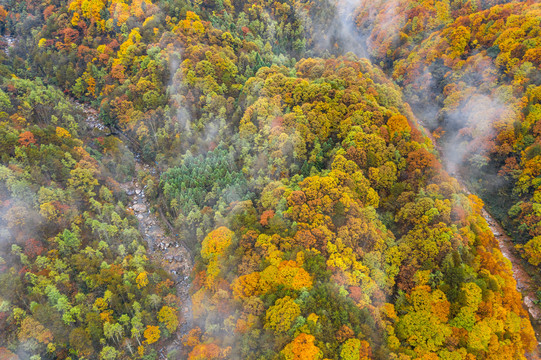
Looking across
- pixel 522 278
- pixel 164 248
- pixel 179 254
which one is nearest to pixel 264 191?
pixel 179 254

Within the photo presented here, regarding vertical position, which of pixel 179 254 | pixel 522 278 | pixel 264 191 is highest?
pixel 522 278

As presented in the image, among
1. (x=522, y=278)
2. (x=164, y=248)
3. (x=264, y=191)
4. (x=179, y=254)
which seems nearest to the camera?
(x=264, y=191)

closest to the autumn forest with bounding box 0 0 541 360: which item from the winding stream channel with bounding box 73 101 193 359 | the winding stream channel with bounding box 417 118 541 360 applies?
the winding stream channel with bounding box 417 118 541 360

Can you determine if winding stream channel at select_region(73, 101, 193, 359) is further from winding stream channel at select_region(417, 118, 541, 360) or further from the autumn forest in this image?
winding stream channel at select_region(417, 118, 541, 360)

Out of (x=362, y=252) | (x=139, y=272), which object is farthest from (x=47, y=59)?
(x=362, y=252)

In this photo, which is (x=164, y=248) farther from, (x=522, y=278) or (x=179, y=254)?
(x=522, y=278)

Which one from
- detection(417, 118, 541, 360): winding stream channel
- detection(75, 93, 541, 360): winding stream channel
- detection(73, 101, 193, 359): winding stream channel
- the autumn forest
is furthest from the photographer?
detection(73, 101, 193, 359): winding stream channel

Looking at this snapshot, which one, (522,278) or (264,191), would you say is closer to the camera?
(264,191)

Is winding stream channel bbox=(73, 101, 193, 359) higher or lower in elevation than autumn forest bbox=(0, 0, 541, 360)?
lower

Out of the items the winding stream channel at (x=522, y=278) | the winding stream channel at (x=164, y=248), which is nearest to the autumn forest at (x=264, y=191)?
the winding stream channel at (x=522, y=278)
